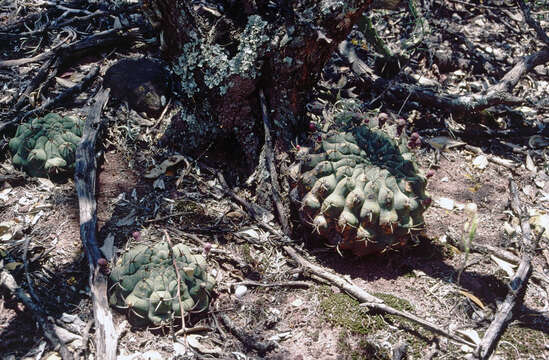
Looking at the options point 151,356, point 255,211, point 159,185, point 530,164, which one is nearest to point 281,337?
point 151,356

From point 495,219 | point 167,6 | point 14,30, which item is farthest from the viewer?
point 14,30

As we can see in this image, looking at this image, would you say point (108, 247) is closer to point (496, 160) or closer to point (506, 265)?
point (506, 265)

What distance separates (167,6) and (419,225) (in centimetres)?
204

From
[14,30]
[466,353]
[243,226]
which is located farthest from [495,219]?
[14,30]

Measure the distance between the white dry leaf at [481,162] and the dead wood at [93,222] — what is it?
2785 millimetres

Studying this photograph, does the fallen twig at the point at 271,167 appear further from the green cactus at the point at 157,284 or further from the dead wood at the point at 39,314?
the dead wood at the point at 39,314

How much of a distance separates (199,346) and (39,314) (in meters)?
0.85

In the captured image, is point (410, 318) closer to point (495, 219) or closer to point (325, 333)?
point (325, 333)

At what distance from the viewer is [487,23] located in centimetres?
476

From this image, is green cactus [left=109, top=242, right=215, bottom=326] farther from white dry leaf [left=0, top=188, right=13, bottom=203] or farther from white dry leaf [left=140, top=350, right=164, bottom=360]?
white dry leaf [left=0, top=188, right=13, bottom=203]

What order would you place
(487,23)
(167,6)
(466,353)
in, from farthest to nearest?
(487,23) < (167,6) < (466,353)

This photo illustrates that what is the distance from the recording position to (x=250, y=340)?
2.37 m

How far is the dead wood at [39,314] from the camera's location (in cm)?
225

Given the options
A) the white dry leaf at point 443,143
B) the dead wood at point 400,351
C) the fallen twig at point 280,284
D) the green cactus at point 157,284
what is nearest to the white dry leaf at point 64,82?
the green cactus at point 157,284
